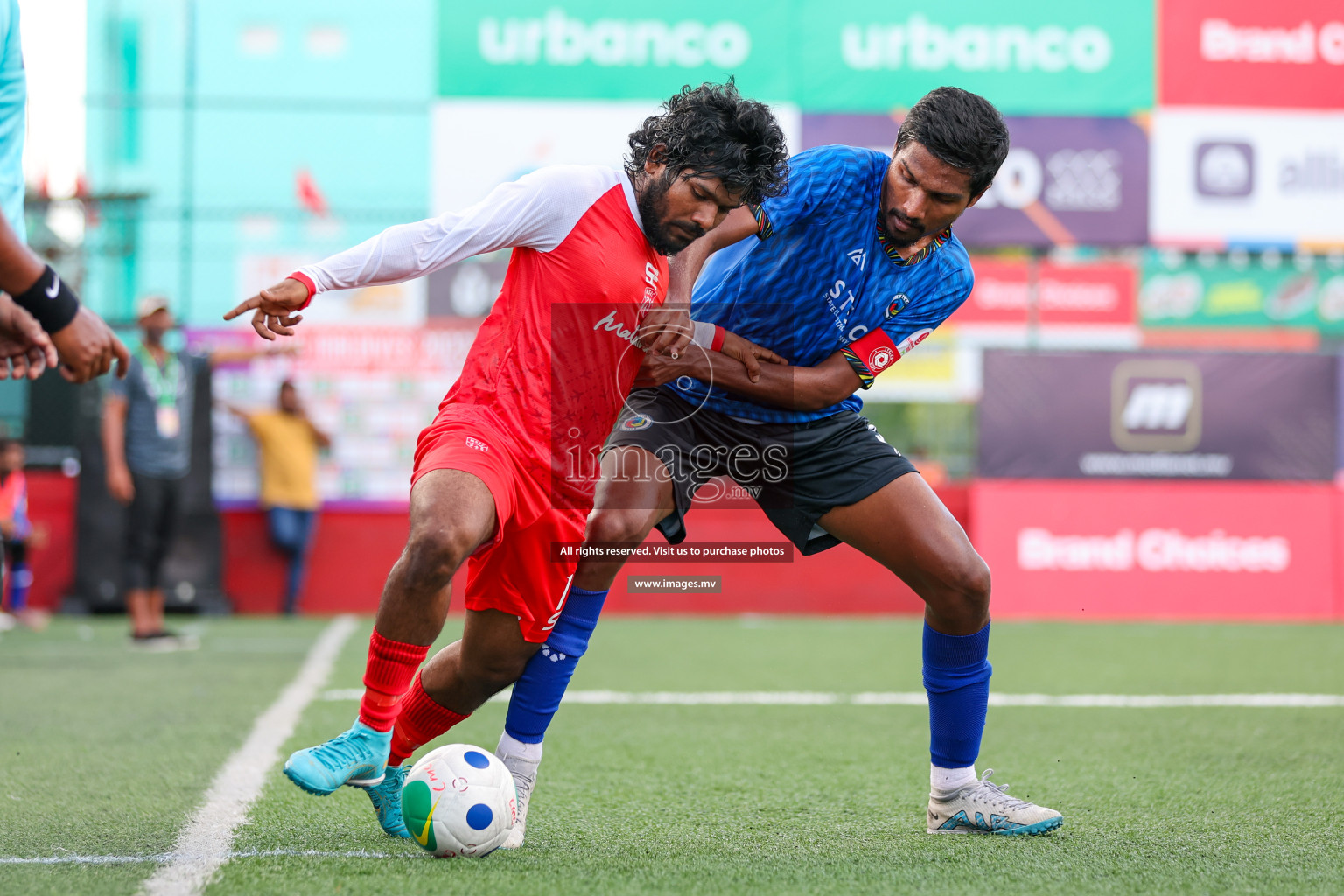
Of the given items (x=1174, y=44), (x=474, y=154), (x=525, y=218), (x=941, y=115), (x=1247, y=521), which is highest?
(x=1174, y=44)

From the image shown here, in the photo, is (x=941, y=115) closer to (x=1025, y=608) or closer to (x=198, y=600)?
(x=1025, y=608)

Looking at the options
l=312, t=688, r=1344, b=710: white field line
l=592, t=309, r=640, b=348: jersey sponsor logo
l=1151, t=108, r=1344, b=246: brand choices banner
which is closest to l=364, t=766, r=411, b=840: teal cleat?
l=592, t=309, r=640, b=348: jersey sponsor logo

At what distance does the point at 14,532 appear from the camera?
31.2 ft

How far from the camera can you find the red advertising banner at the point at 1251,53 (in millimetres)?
12219

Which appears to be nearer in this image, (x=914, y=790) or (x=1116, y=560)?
(x=914, y=790)

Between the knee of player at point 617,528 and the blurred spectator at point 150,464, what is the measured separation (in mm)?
5256

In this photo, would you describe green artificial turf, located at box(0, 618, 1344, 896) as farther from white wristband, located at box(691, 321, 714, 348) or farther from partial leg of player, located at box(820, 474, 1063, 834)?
white wristband, located at box(691, 321, 714, 348)

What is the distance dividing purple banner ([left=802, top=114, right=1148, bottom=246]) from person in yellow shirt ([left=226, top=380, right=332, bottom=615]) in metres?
5.11

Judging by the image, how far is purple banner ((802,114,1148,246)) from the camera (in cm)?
1182

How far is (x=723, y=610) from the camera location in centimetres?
1092

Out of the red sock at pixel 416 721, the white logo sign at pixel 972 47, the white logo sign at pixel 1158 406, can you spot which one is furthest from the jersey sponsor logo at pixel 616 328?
the white logo sign at pixel 972 47

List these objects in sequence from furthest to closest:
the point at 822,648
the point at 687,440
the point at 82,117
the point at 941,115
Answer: the point at 82,117
the point at 822,648
the point at 687,440
the point at 941,115

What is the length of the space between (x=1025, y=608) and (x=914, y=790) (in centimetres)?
687

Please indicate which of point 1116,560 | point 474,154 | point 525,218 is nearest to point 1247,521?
point 1116,560
